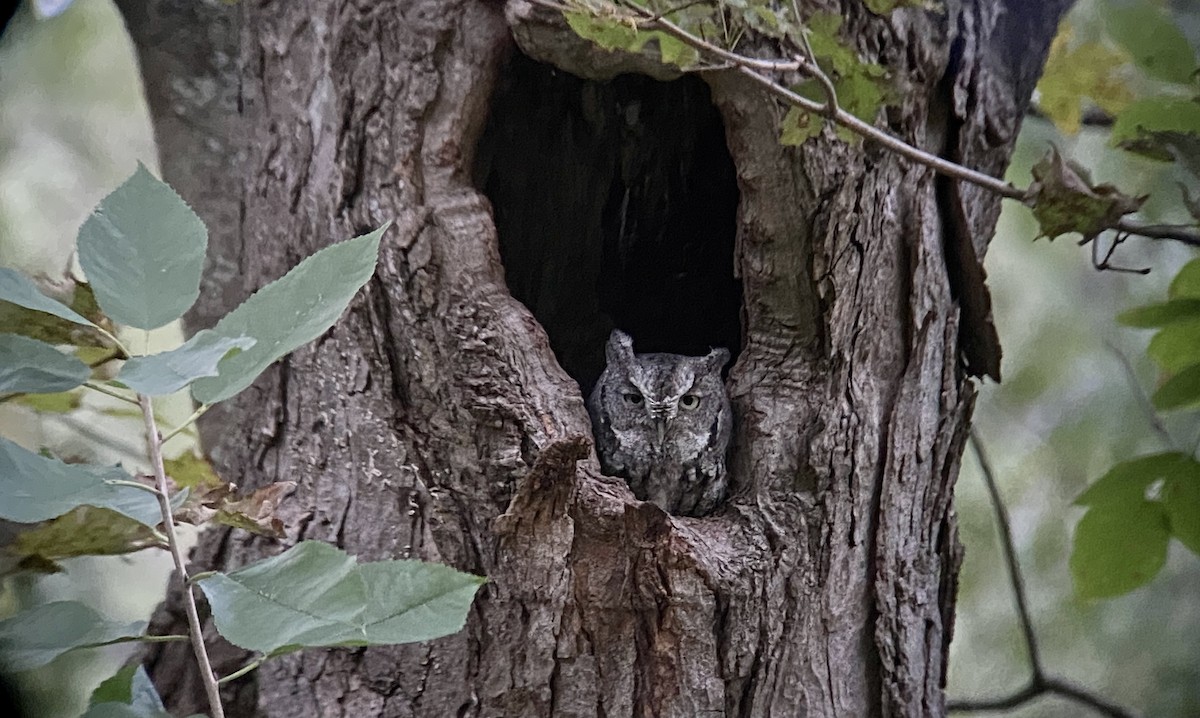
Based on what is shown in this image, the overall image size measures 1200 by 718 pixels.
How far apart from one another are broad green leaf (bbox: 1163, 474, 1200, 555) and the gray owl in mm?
770

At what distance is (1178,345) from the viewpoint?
1.18 metres

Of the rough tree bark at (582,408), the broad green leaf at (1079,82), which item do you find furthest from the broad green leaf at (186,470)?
the broad green leaf at (1079,82)

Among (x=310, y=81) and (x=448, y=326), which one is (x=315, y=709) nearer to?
(x=448, y=326)

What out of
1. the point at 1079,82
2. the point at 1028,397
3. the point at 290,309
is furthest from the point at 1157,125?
the point at 1028,397

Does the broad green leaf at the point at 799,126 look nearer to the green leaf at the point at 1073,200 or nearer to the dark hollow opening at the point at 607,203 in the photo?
→ the green leaf at the point at 1073,200

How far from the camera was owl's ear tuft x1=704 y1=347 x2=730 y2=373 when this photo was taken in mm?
2021

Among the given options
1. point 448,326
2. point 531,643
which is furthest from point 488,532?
point 448,326

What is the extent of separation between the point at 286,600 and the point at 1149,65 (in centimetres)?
107

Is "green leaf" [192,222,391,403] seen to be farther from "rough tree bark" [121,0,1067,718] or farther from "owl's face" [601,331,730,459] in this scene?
"owl's face" [601,331,730,459]

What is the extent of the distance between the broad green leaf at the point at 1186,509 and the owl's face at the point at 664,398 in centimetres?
82

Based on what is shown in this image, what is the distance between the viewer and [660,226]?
2268 millimetres

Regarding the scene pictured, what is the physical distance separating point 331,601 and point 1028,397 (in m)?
2.43

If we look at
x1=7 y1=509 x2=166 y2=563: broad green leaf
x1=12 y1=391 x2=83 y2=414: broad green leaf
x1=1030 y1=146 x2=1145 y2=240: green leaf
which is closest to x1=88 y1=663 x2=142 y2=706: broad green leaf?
x1=7 y1=509 x2=166 y2=563: broad green leaf

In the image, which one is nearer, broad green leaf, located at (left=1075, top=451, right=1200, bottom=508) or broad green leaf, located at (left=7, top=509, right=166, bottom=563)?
broad green leaf, located at (left=7, top=509, right=166, bottom=563)
